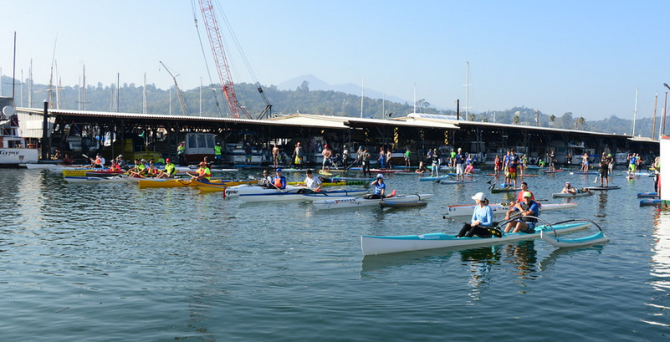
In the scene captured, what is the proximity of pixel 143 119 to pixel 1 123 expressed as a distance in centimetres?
1095

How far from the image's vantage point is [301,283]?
1191cm

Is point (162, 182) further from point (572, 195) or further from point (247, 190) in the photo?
point (572, 195)

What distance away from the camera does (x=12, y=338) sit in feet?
28.4

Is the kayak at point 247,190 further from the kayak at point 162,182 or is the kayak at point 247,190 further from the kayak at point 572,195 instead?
the kayak at point 572,195

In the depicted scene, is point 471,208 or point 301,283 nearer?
point 301,283

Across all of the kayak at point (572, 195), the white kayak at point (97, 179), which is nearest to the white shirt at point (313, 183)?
the kayak at point (572, 195)

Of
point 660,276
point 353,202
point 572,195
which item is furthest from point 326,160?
point 660,276

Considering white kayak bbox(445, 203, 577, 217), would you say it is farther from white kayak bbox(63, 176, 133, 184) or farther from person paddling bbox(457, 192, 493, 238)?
white kayak bbox(63, 176, 133, 184)

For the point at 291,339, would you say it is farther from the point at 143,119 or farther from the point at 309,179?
the point at 143,119

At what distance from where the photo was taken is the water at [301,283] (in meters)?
9.30

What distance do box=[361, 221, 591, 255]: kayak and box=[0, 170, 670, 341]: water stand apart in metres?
0.26

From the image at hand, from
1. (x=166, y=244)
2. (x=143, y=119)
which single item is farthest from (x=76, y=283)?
Answer: (x=143, y=119)

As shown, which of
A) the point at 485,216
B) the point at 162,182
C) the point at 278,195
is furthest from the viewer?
the point at 162,182

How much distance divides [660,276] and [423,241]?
5605mm
